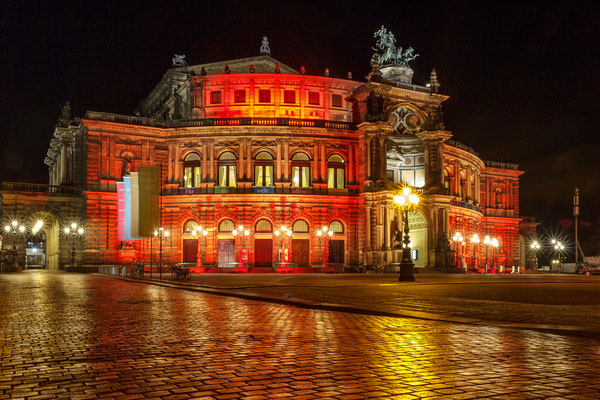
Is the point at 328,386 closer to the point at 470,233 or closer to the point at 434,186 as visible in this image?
the point at 434,186

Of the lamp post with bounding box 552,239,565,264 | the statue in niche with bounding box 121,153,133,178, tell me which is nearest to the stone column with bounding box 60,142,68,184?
the statue in niche with bounding box 121,153,133,178

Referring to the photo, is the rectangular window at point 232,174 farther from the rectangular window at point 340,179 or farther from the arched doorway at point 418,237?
the arched doorway at point 418,237

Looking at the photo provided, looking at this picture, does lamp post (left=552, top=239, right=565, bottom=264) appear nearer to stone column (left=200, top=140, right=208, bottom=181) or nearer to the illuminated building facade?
the illuminated building facade

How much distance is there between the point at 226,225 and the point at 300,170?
926 cm

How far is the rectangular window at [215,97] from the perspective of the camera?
6281 centimetres

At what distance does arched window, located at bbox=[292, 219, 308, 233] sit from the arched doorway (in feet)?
40.3

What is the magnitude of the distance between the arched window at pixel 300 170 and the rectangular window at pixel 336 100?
26.5 ft

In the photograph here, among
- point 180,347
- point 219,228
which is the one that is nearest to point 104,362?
point 180,347

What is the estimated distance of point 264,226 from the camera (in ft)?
192

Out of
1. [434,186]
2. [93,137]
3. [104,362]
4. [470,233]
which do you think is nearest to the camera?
[104,362]

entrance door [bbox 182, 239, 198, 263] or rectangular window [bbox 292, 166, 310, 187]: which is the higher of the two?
rectangular window [bbox 292, 166, 310, 187]

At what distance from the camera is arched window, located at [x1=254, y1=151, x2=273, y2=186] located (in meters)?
58.9

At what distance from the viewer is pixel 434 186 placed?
202ft

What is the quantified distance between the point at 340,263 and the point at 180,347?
5005 centimetres
